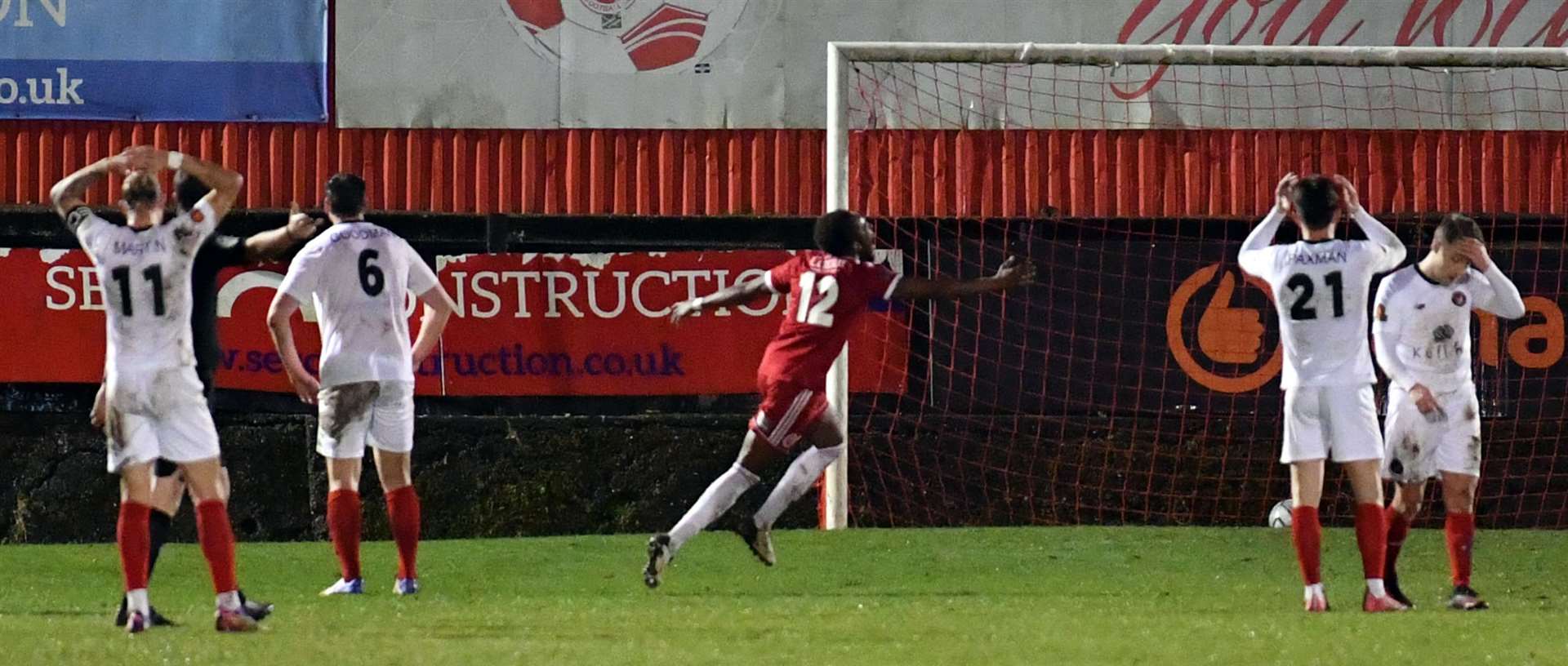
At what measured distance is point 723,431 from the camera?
15562 mm

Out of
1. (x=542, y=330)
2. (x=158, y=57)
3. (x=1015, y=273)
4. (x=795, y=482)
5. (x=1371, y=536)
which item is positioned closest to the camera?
(x=1371, y=536)

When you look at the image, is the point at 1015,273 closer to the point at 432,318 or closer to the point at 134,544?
the point at 432,318

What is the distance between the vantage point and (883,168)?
16.0 metres

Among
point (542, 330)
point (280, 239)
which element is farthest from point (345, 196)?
point (542, 330)

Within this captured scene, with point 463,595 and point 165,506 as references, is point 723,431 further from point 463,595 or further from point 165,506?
point 165,506

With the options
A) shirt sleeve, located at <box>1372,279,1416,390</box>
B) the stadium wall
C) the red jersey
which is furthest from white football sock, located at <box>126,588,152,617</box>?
the stadium wall

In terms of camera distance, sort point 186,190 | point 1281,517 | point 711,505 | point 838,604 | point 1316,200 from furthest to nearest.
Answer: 1. point 1281,517
2. point 711,505
3. point 838,604
4. point 1316,200
5. point 186,190

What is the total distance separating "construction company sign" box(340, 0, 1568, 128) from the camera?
15.8 meters

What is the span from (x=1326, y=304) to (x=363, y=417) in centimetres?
404

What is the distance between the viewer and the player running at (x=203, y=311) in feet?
26.8

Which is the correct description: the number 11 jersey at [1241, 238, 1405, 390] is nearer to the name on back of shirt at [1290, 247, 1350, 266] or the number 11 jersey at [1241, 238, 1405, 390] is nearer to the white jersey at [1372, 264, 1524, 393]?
the name on back of shirt at [1290, 247, 1350, 266]

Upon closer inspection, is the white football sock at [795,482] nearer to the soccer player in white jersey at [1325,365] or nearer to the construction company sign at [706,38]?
the soccer player in white jersey at [1325,365]

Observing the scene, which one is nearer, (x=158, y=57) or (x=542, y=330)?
(x=542, y=330)

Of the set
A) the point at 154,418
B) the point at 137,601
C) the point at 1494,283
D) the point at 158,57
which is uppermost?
the point at 158,57
